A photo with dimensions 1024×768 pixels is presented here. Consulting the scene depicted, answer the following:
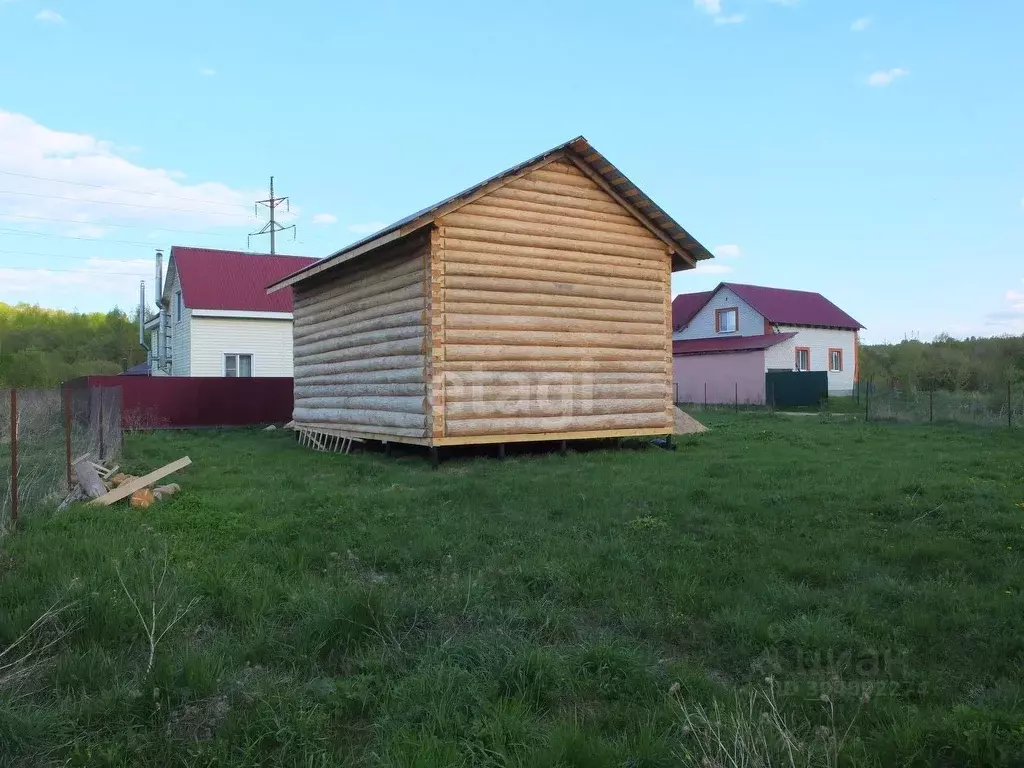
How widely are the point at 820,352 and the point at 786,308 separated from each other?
3098 millimetres

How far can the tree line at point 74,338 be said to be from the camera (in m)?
50.9

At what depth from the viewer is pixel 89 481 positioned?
938 centimetres

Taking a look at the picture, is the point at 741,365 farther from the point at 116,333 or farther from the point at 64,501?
the point at 116,333

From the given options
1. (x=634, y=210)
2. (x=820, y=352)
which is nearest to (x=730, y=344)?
(x=820, y=352)

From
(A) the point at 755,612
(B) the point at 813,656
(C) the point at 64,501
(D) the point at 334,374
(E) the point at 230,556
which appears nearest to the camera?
(B) the point at 813,656

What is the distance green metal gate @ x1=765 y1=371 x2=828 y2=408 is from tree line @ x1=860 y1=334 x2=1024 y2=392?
367 centimetres

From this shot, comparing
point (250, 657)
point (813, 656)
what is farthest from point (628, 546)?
point (250, 657)

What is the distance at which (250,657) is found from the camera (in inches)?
174

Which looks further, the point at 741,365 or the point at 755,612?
the point at 741,365

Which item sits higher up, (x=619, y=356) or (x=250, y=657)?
(x=619, y=356)

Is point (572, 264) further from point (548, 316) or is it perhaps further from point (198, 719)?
point (198, 719)

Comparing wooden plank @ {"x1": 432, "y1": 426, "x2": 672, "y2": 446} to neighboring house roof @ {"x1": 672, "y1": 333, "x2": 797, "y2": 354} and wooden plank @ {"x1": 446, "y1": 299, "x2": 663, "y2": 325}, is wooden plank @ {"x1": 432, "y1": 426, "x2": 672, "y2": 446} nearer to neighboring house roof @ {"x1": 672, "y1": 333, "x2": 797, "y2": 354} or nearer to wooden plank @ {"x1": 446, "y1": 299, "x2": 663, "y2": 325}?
wooden plank @ {"x1": 446, "y1": 299, "x2": 663, "y2": 325}

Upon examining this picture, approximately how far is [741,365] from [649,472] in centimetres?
2634

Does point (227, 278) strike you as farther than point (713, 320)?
No
